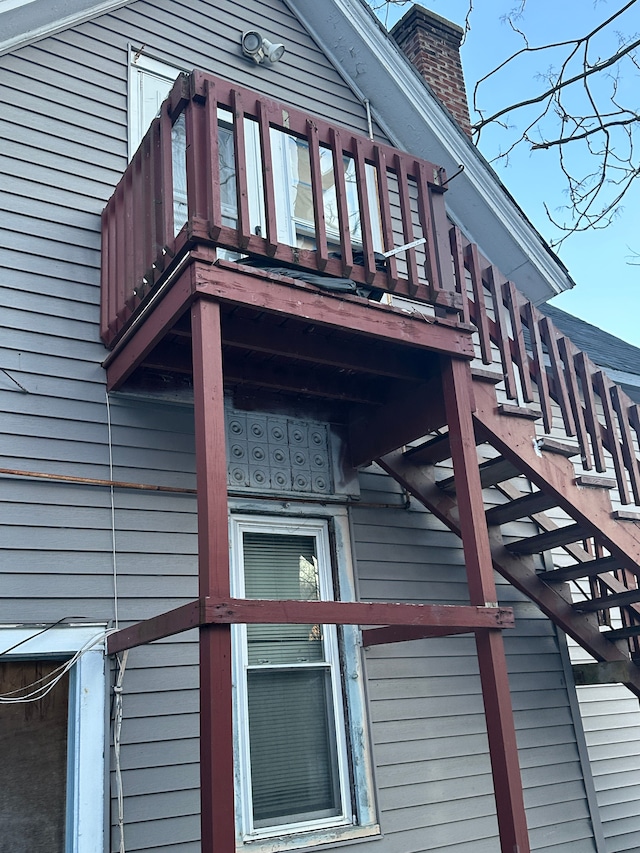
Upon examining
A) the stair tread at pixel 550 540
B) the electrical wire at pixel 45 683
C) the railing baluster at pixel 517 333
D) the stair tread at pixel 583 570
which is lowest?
the electrical wire at pixel 45 683

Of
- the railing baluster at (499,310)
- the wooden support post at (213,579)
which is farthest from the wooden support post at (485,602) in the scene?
the wooden support post at (213,579)

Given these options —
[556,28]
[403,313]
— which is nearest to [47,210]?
[403,313]

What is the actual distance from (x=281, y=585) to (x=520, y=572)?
1802 mm

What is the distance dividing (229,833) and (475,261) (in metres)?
3.53

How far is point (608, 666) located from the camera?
574 cm

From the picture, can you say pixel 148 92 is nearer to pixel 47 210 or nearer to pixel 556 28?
pixel 47 210

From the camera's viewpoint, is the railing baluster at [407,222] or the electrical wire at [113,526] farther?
the railing baluster at [407,222]

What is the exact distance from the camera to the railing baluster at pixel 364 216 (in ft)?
13.8

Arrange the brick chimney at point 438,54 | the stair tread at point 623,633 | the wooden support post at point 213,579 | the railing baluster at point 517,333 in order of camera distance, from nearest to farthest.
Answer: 1. the wooden support post at point 213,579
2. the railing baluster at point 517,333
3. the stair tread at point 623,633
4. the brick chimney at point 438,54

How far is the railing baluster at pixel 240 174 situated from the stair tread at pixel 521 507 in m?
2.47

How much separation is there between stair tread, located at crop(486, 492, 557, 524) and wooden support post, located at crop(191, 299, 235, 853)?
2.38 metres

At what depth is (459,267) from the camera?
4.87m

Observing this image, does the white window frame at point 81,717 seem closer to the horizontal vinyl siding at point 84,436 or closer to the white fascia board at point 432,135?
the horizontal vinyl siding at point 84,436

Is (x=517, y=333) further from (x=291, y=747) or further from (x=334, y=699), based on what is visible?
(x=291, y=747)
